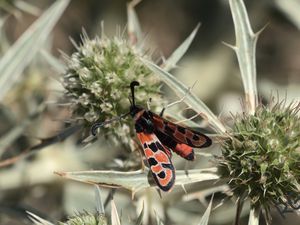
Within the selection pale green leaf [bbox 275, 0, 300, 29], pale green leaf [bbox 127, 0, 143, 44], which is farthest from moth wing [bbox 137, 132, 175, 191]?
pale green leaf [bbox 275, 0, 300, 29]

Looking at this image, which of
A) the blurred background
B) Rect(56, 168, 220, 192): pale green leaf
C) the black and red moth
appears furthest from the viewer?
the blurred background

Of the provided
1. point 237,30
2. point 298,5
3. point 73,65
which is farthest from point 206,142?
point 298,5

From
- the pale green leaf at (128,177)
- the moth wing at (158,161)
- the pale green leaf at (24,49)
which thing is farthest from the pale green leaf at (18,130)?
the pale green leaf at (128,177)

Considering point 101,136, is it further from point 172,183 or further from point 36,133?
point 36,133

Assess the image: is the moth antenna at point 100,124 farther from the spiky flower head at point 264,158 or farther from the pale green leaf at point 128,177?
the spiky flower head at point 264,158

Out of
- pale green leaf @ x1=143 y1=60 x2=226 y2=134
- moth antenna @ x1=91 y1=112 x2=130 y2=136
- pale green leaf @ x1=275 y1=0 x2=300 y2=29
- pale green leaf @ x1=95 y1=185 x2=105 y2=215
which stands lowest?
pale green leaf @ x1=95 y1=185 x2=105 y2=215

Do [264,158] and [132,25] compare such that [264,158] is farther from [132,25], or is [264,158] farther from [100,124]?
[132,25]

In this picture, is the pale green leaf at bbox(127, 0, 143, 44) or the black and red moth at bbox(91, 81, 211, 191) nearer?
the black and red moth at bbox(91, 81, 211, 191)

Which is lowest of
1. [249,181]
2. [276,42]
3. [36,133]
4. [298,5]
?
[249,181]

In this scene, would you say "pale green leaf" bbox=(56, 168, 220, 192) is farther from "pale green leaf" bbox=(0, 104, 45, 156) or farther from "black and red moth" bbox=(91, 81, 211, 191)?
"pale green leaf" bbox=(0, 104, 45, 156)
